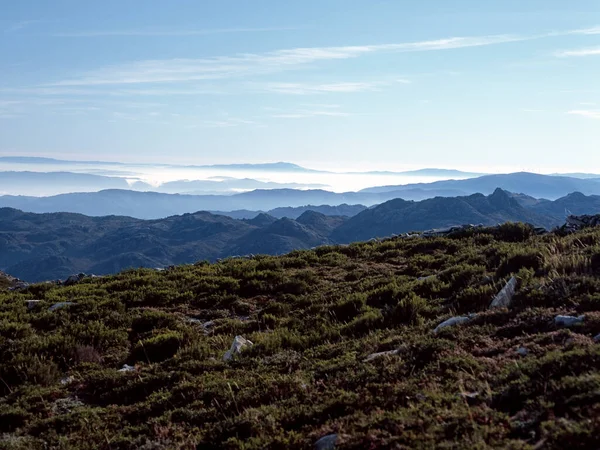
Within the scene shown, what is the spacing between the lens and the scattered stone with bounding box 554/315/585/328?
8125 millimetres

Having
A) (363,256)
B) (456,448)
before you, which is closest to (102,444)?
(456,448)

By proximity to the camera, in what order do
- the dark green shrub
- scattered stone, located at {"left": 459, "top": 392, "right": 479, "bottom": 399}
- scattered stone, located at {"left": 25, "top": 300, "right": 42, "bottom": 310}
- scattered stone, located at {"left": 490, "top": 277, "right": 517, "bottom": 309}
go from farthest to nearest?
1. scattered stone, located at {"left": 25, "top": 300, "right": 42, "bottom": 310}
2. the dark green shrub
3. scattered stone, located at {"left": 490, "top": 277, "right": 517, "bottom": 309}
4. scattered stone, located at {"left": 459, "top": 392, "right": 479, "bottom": 399}

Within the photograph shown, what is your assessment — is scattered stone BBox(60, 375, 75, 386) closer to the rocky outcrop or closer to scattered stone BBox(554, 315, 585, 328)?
scattered stone BBox(554, 315, 585, 328)

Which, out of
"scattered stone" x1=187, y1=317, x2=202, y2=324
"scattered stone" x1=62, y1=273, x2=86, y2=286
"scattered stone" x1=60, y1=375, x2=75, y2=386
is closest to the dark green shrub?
"scattered stone" x1=60, y1=375, x2=75, y2=386

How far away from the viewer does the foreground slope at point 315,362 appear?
5.92 m

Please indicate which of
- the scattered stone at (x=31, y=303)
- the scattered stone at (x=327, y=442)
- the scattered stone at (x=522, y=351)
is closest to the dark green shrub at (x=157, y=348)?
Result: the scattered stone at (x=31, y=303)

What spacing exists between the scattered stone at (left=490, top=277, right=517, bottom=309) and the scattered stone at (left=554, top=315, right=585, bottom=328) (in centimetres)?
144

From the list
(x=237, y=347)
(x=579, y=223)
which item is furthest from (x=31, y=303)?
(x=579, y=223)

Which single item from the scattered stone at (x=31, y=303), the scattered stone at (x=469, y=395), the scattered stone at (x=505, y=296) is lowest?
the scattered stone at (x=31, y=303)

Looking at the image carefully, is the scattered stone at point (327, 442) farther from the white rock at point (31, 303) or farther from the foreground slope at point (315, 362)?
the white rock at point (31, 303)

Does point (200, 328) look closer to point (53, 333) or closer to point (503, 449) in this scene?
point (53, 333)

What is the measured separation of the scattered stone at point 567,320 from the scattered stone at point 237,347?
210 inches

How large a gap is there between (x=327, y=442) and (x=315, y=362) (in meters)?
3.20

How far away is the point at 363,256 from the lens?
67.3 ft
